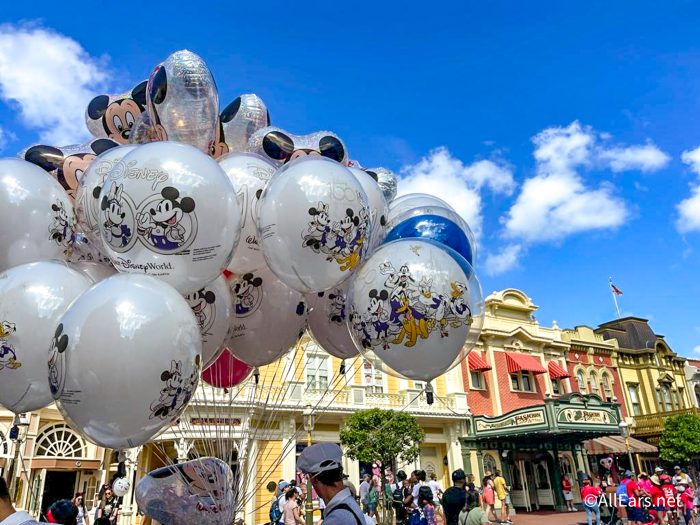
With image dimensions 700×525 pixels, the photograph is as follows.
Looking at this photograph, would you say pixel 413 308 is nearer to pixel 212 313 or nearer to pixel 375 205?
pixel 375 205

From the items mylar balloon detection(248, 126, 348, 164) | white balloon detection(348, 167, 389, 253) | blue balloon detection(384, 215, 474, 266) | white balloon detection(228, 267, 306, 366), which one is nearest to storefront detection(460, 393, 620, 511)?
blue balloon detection(384, 215, 474, 266)

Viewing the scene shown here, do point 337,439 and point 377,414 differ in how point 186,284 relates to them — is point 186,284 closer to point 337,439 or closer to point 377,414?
point 377,414

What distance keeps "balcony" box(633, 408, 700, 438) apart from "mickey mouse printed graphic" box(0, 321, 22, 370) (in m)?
28.3

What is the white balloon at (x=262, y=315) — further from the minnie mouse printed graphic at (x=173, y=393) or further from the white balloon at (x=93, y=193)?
the minnie mouse printed graphic at (x=173, y=393)

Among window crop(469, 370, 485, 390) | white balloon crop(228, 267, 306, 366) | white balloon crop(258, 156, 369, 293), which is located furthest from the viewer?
window crop(469, 370, 485, 390)

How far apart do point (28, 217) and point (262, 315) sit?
1730 millimetres

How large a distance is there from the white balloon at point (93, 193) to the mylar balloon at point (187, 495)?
1562 mm

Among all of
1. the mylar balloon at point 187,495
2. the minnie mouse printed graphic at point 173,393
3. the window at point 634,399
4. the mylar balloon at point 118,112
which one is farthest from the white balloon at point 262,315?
the window at point 634,399

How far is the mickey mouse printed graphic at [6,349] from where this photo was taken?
2.92 meters

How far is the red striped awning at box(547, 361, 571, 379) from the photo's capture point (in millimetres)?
23234

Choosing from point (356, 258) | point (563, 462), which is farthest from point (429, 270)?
point (563, 462)

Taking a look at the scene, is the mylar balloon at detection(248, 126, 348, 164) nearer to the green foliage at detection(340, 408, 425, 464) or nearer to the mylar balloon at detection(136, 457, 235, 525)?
the mylar balloon at detection(136, 457, 235, 525)

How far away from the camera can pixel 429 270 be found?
11.0 feet

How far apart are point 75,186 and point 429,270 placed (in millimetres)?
2784
